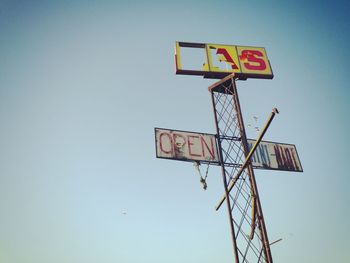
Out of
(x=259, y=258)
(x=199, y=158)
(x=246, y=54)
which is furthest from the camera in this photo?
(x=246, y=54)

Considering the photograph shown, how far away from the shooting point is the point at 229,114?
32.2 feet

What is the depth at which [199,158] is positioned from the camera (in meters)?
8.99

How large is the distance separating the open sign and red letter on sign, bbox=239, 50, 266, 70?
146 inches

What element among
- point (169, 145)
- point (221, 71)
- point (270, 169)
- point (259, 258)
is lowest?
Answer: point (259, 258)

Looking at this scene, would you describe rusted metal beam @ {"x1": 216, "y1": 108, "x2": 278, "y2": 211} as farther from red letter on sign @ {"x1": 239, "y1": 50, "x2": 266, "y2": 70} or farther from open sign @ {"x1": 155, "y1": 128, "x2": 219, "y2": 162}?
red letter on sign @ {"x1": 239, "y1": 50, "x2": 266, "y2": 70}

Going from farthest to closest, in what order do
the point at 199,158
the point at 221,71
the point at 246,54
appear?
the point at 246,54 → the point at 221,71 → the point at 199,158

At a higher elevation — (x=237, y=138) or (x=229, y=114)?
(x=229, y=114)

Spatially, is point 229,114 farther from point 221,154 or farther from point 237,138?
point 221,154

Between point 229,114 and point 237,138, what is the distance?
105cm

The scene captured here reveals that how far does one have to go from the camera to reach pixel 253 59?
1110cm

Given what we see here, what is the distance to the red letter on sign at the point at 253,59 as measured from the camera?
10797 mm

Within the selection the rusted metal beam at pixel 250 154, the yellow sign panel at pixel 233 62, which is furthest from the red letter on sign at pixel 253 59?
the rusted metal beam at pixel 250 154

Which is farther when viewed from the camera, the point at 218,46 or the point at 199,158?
the point at 218,46

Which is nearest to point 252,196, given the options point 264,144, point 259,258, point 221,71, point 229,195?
point 229,195
